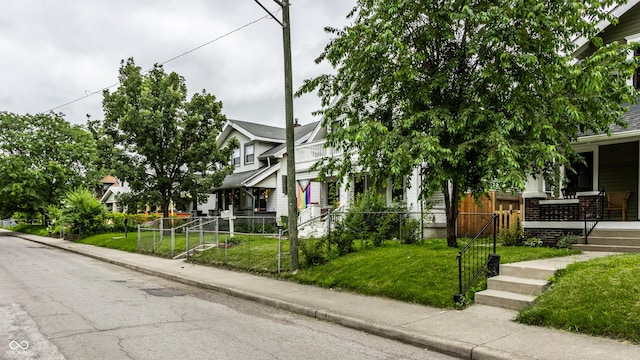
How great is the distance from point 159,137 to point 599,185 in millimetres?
20896

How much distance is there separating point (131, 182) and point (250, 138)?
8.99 metres

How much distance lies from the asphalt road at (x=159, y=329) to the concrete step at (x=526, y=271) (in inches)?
140

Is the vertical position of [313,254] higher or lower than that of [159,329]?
higher

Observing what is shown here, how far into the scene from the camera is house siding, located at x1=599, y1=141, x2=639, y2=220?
13398 mm

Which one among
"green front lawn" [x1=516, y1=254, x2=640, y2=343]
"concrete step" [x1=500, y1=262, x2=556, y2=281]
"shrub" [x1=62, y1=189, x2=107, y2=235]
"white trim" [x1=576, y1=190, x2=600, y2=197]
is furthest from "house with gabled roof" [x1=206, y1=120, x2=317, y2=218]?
"green front lawn" [x1=516, y1=254, x2=640, y2=343]

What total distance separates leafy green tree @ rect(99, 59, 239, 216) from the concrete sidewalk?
49.9ft

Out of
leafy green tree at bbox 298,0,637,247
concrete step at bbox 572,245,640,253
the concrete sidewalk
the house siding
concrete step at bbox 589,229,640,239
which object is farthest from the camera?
the house siding

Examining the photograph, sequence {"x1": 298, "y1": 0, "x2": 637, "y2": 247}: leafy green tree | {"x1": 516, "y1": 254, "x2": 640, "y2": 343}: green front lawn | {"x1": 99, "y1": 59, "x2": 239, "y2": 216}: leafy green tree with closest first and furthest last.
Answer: {"x1": 516, "y1": 254, "x2": 640, "y2": 343}: green front lawn < {"x1": 298, "y1": 0, "x2": 637, "y2": 247}: leafy green tree < {"x1": 99, "y1": 59, "x2": 239, "y2": 216}: leafy green tree

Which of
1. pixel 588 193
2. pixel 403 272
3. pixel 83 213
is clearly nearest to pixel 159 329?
pixel 403 272

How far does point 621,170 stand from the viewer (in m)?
13.9

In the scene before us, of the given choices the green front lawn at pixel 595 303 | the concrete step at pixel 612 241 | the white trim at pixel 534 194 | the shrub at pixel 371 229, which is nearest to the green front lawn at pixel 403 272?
the shrub at pixel 371 229

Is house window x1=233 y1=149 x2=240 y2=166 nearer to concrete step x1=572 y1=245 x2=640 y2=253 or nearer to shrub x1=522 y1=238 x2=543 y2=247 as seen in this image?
shrub x1=522 y1=238 x2=543 y2=247

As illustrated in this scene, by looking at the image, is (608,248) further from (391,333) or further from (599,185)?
(391,333)

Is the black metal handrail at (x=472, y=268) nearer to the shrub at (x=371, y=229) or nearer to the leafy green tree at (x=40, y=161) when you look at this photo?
the shrub at (x=371, y=229)
